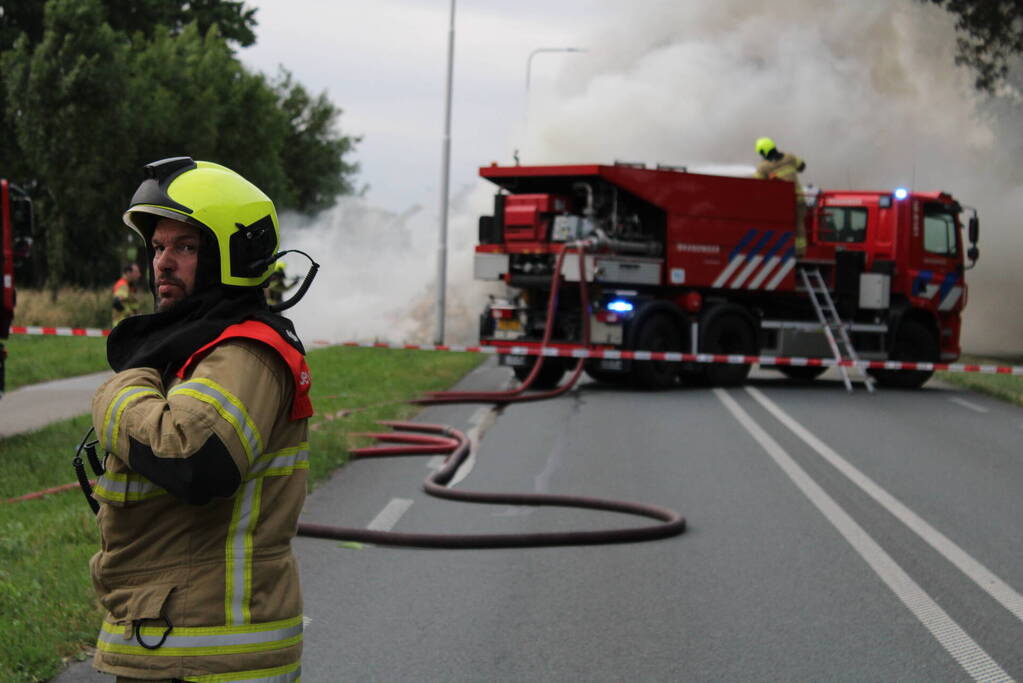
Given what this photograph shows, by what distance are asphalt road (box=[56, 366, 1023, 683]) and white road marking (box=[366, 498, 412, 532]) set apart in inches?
1.0

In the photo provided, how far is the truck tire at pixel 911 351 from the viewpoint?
66.7 ft

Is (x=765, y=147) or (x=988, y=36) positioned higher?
(x=988, y=36)

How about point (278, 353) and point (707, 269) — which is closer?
point (278, 353)

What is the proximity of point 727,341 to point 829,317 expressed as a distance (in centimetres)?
174

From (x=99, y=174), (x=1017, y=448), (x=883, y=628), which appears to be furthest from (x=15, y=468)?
(x=99, y=174)

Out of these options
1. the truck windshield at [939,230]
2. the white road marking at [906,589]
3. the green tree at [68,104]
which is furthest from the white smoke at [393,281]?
the white road marking at [906,589]

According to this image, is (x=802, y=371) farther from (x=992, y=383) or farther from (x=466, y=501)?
(x=466, y=501)

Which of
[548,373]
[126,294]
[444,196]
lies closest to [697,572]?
[126,294]

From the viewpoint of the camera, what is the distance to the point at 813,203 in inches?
784

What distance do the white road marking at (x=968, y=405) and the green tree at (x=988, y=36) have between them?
1753 centimetres

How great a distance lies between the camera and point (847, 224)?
20422 mm

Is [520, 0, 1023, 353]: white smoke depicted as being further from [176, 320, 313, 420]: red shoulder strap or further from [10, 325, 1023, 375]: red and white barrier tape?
[176, 320, 313, 420]: red shoulder strap

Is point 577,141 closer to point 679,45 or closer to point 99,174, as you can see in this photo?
point 679,45

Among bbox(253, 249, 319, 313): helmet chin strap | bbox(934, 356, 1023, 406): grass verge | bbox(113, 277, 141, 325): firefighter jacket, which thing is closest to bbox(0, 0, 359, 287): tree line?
bbox(113, 277, 141, 325): firefighter jacket
